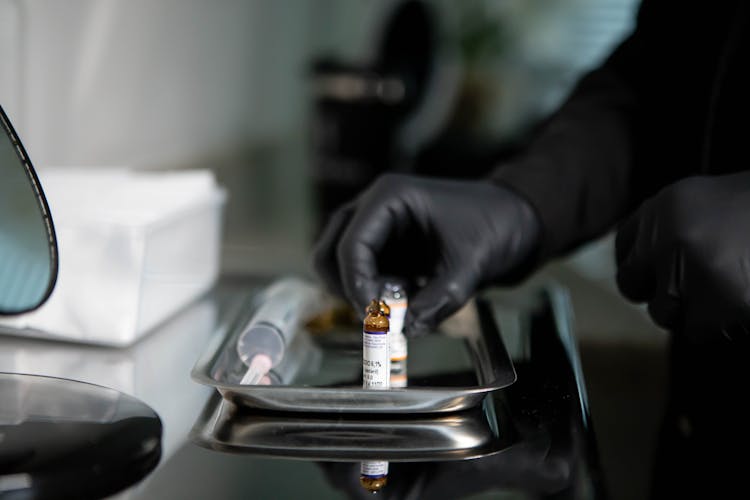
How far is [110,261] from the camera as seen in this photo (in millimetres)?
747

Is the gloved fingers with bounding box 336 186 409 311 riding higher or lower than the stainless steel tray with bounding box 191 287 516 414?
higher

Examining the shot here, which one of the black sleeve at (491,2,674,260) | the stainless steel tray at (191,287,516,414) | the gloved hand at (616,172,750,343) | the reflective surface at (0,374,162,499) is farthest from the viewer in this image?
the black sleeve at (491,2,674,260)

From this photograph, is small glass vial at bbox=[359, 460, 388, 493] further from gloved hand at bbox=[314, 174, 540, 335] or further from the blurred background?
gloved hand at bbox=[314, 174, 540, 335]

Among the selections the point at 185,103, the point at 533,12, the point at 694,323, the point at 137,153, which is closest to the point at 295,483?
the point at 694,323

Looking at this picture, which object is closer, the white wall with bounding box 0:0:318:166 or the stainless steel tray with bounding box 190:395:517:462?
the stainless steel tray with bounding box 190:395:517:462

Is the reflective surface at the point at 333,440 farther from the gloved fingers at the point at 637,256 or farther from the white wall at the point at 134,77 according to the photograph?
the white wall at the point at 134,77

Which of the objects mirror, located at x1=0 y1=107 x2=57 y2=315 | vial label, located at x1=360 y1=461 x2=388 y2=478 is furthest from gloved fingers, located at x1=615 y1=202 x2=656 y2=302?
mirror, located at x1=0 y1=107 x2=57 y2=315

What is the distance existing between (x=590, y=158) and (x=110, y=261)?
582 mm

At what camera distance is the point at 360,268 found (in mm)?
779

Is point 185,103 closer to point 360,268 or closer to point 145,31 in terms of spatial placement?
point 145,31

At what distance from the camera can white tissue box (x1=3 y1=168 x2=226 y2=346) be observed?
74 cm

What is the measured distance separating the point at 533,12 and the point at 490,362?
2.29 meters

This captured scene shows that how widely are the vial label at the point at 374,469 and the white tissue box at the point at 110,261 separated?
1.13 feet

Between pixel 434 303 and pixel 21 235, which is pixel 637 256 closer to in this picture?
pixel 434 303
